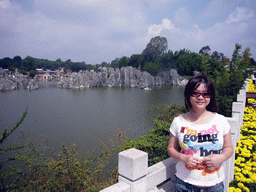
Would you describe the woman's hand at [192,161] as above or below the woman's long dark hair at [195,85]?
below

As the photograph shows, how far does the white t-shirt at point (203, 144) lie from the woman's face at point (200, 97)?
167 mm

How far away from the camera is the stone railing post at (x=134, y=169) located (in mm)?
1693

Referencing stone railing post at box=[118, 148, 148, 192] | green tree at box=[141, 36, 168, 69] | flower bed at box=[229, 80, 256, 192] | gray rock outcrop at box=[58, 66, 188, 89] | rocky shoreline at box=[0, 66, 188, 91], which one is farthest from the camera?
green tree at box=[141, 36, 168, 69]

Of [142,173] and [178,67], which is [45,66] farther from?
[142,173]

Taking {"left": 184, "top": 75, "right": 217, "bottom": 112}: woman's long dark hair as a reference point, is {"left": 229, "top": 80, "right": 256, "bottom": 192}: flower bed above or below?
below

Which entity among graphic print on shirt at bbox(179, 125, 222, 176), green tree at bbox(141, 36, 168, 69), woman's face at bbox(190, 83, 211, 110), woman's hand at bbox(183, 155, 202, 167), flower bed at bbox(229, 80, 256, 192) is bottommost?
flower bed at bbox(229, 80, 256, 192)

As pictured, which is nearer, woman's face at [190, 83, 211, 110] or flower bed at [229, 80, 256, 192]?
woman's face at [190, 83, 211, 110]

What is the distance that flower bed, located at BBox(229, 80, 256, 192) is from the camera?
9.68ft

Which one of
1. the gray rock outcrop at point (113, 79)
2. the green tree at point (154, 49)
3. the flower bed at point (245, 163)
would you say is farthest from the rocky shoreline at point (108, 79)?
the flower bed at point (245, 163)

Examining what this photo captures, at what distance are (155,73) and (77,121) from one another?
1576 inches

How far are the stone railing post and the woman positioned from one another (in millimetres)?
313

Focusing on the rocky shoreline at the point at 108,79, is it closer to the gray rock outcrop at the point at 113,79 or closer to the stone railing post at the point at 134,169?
the gray rock outcrop at the point at 113,79

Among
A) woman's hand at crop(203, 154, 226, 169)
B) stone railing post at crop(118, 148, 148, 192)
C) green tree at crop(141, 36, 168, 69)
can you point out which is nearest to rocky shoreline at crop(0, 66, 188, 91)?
green tree at crop(141, 36, 168, 69)

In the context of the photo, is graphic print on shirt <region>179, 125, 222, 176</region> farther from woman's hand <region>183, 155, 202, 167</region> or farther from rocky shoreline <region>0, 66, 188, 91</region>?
rocky shoreline <region>0, 66, 188, 91</region>
